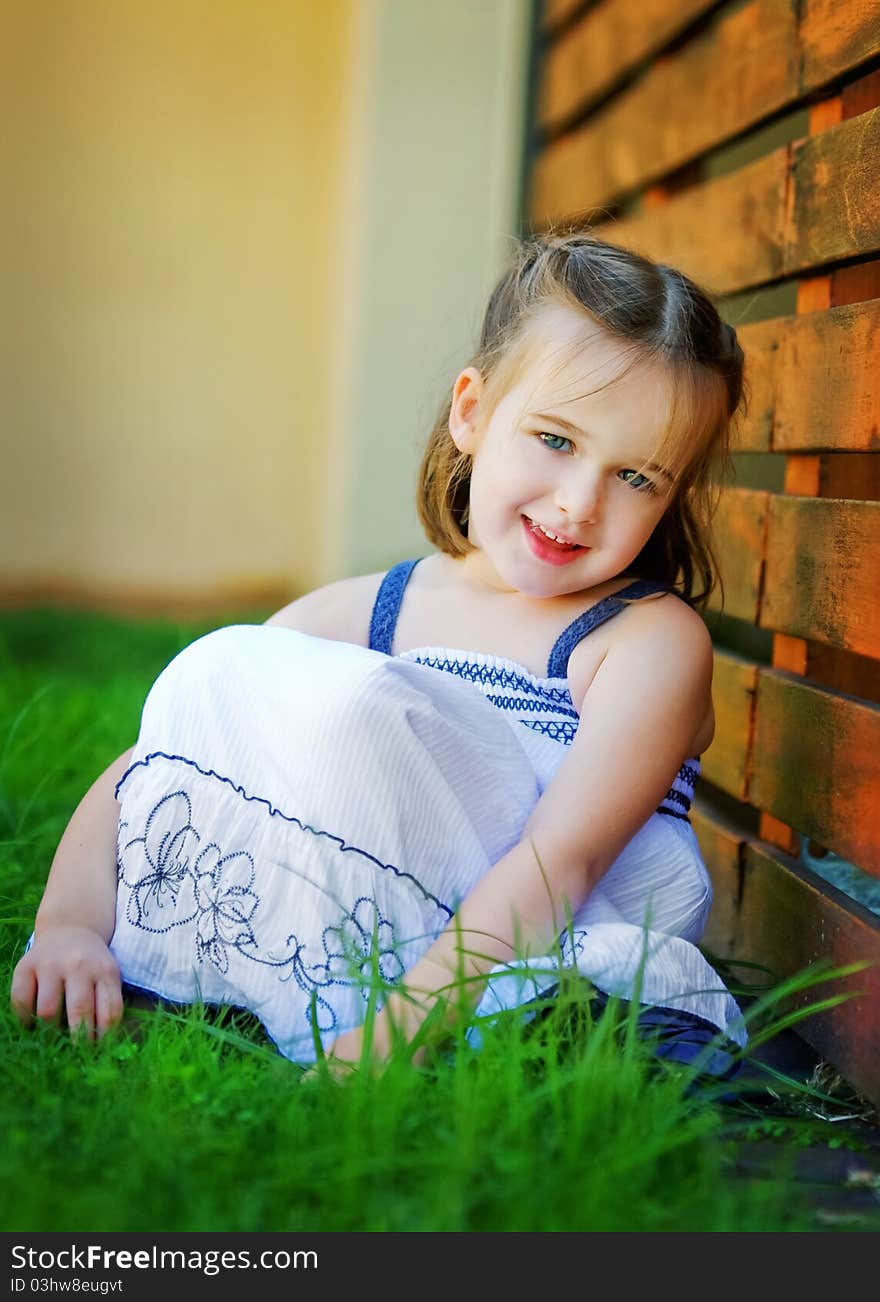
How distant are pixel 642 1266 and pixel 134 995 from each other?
794mm

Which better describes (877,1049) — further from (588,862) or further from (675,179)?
(675,179)

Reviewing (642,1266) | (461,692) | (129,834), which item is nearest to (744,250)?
(461,692)

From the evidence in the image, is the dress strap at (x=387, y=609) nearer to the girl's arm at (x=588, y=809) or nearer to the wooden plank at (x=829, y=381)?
the girl's arm at (x=588, y=809)

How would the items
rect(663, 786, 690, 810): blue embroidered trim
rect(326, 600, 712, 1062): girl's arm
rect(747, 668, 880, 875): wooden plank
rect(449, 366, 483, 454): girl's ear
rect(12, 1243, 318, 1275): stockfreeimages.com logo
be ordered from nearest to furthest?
rect(12, 1243, 318, 1275): stockfreeimages.com logo < rect(326, 600, 712, 1062): girl's arm < rect(747, 668, 880, 875): wooden plank < rect(663, 786, 690, 810): blue embroidered trim < rect(449, 366, 483, 454): girl's ear

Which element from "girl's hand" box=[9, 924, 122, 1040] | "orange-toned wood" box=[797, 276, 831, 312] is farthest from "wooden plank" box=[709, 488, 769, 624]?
"girl's hand" box=[9, 924, 122, 1040]

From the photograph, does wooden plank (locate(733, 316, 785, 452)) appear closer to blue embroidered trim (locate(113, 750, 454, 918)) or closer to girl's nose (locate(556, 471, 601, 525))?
girl's nose (locate(556, 471, 601, 525))

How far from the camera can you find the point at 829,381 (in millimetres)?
1854

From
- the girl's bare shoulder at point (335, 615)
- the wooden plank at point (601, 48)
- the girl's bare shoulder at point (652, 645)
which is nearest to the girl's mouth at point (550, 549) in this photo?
the girl's bare shoulder at point (652, 645)

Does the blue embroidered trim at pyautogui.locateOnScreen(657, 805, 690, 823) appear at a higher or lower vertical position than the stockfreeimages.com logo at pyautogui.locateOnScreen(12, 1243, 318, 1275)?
higher

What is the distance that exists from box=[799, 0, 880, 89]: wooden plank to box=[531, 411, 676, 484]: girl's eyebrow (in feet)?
1.87

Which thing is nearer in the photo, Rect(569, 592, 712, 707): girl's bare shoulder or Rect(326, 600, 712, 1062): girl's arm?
Rect(326, 600, 712, 1062): girl's arm

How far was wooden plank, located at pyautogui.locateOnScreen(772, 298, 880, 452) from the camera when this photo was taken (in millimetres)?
1714

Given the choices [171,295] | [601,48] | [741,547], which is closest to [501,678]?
[741,547]

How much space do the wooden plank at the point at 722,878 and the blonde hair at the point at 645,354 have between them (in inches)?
15.5
